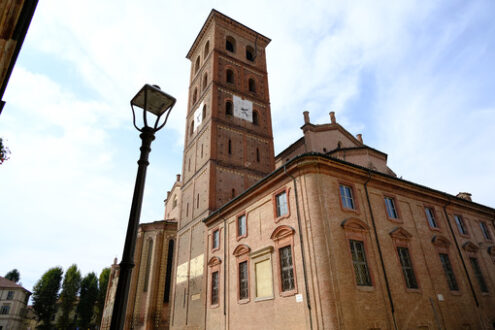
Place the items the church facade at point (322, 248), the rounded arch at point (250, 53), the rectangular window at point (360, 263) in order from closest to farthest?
1. the church facade at point (322, 248)
2. the rectangular window at point (360, 263)
3. the rounded arch at point (250, 53)

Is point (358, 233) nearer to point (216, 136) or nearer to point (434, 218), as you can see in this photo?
point (434, 218)

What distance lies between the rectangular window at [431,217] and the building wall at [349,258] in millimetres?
332

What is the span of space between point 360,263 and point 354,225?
5.44ft

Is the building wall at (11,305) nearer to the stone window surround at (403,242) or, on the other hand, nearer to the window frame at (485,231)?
the stone window surround at (403,242)

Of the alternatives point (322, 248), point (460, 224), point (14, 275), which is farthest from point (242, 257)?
point (14, 275)

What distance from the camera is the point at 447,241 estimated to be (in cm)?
1752

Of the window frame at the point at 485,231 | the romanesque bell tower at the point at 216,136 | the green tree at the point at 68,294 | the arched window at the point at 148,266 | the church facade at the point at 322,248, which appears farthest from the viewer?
the green tree at the point at 68,294

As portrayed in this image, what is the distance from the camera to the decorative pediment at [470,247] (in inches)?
730

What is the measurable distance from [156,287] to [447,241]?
2374cm

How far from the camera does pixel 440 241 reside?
56.4ft

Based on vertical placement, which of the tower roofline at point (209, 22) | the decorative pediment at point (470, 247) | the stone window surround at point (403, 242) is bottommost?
the stone window surround at point (403, 242)

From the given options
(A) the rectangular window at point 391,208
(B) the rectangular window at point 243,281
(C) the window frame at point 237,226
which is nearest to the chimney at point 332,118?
(A) the rectangular window at point 391,208

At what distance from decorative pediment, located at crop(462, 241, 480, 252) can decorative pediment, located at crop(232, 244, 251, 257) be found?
13071 mm

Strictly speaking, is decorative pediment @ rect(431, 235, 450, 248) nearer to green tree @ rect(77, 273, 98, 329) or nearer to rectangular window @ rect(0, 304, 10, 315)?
green tree @ rect(77, 273, 98, 329)
